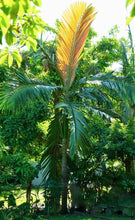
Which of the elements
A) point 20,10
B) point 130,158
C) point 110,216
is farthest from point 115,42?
point 20,10

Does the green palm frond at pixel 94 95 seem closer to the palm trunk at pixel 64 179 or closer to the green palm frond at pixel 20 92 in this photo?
the green palm frond at pixel 20 92

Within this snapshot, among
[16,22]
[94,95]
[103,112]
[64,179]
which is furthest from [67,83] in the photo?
[16,22]

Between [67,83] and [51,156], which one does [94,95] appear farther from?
[51,156]

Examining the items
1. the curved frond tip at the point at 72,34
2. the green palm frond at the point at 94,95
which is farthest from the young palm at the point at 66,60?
the green palm frond at the point at 94,95

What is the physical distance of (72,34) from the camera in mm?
7930

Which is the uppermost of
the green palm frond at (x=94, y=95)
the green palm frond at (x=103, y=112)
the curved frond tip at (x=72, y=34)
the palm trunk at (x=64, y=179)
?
the curved frond tip at (x=72, y=34)

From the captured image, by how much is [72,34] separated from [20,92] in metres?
2.55

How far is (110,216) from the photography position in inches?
283

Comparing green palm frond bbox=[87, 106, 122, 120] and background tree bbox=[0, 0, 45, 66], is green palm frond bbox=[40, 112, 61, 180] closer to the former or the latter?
green palm frond bbox=[87, 106, 122, 120]

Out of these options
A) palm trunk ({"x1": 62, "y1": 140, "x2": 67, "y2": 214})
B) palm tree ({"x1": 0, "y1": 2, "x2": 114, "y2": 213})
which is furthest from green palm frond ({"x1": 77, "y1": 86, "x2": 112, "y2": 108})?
palm trunk ({"x1": 62, "y1": 140, "x2": 67, "y2": 214})

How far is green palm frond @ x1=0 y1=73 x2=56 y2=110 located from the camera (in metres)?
6.27

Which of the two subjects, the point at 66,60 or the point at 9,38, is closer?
the point at 9,38

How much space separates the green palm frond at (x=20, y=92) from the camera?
6.27m

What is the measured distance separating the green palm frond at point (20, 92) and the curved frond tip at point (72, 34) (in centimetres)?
118
